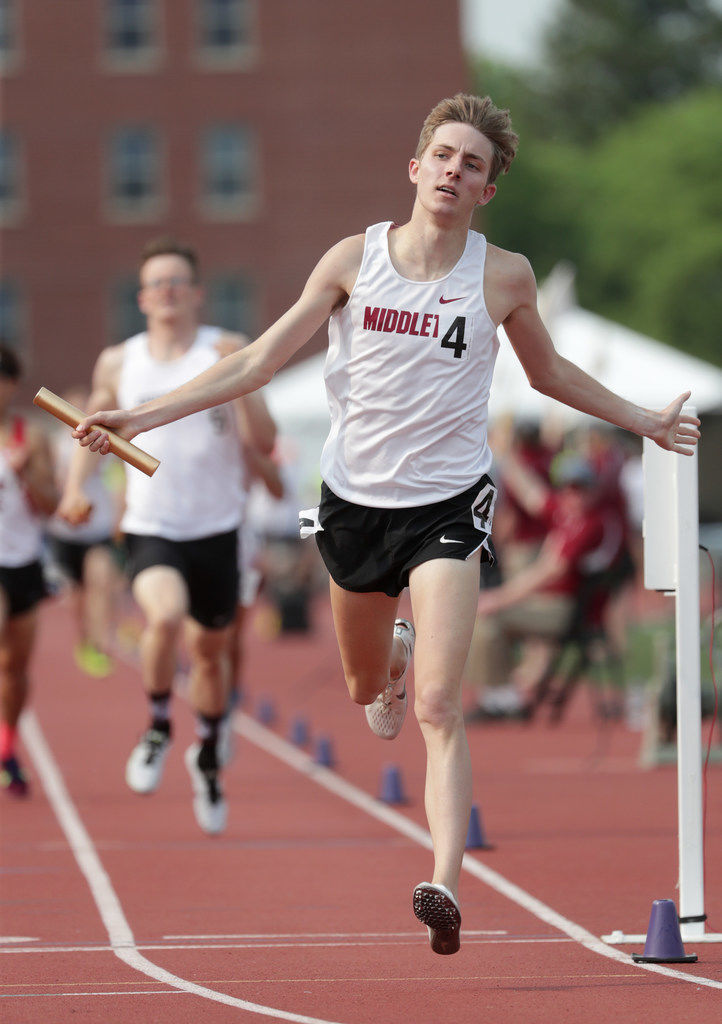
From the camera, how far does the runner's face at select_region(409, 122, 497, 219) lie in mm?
5535

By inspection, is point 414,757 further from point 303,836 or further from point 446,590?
point 446,590

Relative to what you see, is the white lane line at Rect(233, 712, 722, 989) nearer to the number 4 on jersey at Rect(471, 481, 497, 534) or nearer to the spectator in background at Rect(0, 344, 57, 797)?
the number 4 on jersey at Rect(471, 481, 497, 534)

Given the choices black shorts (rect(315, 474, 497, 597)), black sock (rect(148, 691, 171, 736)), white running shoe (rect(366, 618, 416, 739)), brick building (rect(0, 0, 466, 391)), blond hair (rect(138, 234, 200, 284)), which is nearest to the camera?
black shorts (rect(315, 474, 497, 597))

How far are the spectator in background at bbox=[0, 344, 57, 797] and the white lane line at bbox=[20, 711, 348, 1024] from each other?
471mm

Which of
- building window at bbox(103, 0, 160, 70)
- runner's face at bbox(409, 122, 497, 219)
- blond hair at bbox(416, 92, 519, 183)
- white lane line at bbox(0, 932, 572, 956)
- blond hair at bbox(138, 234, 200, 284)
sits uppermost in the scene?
building window at bbox(103, 0, 160, 70)

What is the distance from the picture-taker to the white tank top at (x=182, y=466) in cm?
833

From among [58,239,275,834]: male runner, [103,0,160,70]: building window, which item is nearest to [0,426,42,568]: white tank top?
[58,239,275,834]: male runner

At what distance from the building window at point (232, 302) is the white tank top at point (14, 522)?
143 ft

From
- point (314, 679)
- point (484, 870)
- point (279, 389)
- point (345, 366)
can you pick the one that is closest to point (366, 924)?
point (484, 870)

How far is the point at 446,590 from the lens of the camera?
5477 millimetres

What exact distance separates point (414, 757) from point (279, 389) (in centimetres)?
1432

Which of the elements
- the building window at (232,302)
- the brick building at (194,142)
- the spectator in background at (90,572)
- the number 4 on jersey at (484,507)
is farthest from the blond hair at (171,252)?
the building window at (232,302)

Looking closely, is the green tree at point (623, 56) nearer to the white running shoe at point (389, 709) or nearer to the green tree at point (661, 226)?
the green tree at point (661, 226)

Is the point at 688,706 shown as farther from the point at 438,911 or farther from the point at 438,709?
the point at 438,911
